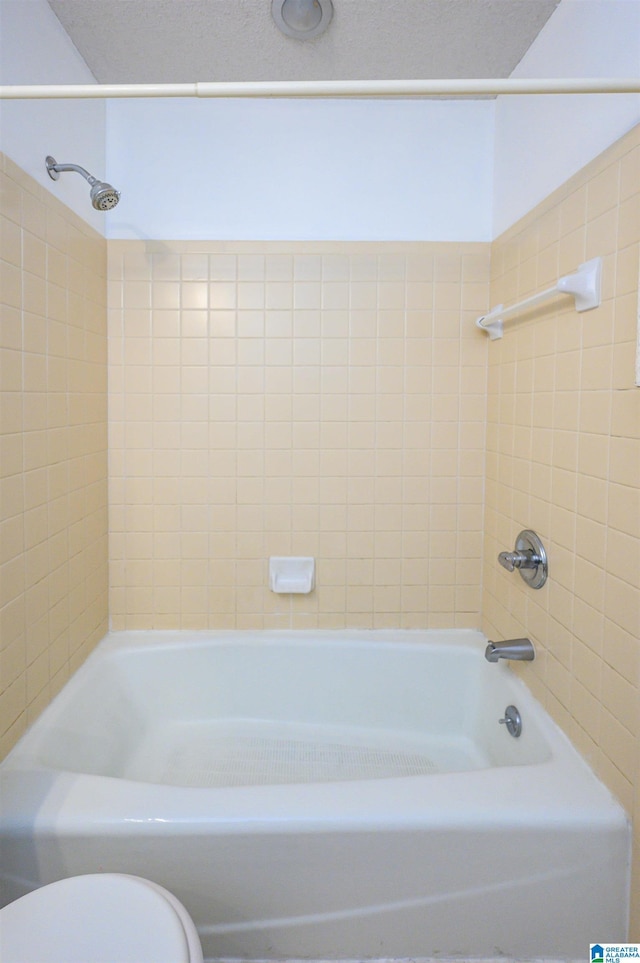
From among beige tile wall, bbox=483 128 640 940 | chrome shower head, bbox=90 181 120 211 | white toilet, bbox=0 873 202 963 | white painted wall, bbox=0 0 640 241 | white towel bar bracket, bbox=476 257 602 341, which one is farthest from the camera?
white painted wall, bbox=0 0 640 241

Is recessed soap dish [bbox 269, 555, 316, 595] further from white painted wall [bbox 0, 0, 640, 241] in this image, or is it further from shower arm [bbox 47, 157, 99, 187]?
shower arm [bbox 47, 157, 99, 187]

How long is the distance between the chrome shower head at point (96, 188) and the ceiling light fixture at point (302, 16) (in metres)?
0.63

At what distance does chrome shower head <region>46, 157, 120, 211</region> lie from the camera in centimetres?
145

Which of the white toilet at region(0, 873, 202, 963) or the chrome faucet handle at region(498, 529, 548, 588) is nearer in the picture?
the white toilet at region(0, 873, 202, 963)

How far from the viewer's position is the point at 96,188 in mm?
1451

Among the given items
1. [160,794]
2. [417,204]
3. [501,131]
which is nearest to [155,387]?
[417,204]

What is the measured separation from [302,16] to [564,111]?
720 mm

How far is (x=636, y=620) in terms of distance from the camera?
1077 mm

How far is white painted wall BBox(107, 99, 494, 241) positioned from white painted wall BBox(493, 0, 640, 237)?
152mm

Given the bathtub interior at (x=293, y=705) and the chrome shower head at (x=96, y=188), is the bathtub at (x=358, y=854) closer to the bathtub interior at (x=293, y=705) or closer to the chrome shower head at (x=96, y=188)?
the bathtub interior at (x=293, y=705)

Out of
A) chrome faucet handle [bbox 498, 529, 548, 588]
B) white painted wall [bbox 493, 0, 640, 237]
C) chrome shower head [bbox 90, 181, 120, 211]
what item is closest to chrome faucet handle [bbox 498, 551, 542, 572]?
chrome faucet handle [bbox 498, 529, 548, 588]

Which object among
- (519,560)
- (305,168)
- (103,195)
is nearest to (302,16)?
(305,168)

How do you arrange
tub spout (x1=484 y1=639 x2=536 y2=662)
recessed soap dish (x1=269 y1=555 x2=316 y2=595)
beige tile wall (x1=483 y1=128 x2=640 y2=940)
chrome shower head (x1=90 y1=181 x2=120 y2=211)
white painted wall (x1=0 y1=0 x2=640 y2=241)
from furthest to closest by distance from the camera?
1. recessed soap dish (x1=269 y1=555 x2=316 y2=595)
2. white painted wall (x1=0 y1=0 x2=640 y2=241)
3. tub spout (x1=484 y1=639 x2=536 y2=662)
4. chrome shower head (x1=90 y1=181 x2=120 y2=211)
5. beige tile wall (x1=483 y1=128 x2=640 y2=940)

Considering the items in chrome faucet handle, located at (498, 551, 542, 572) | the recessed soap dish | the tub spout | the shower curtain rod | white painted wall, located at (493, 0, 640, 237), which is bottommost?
the tub spout
